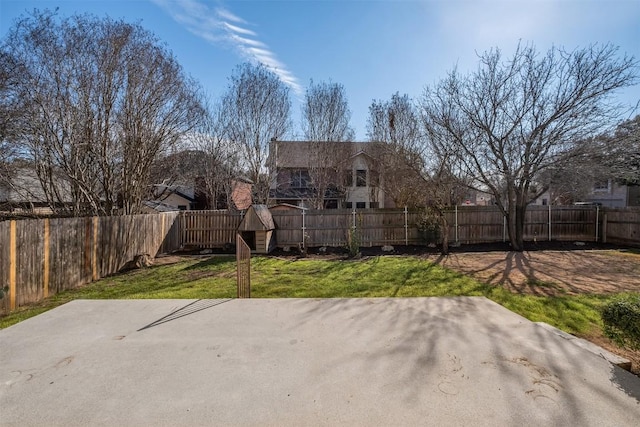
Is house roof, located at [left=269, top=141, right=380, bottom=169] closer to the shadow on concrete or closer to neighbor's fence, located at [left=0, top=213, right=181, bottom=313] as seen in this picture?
neighbor's fence, located at [left=0, top=213, right=181, bottom=313]

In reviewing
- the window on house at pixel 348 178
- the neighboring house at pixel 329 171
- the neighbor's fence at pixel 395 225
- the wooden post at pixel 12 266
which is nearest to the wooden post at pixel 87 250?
the wooden post at pixel 12 266

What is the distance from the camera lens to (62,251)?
22.5ft

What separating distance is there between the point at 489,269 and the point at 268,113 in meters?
12.1

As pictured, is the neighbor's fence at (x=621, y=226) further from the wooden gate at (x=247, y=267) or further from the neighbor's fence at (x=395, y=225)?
the wooden gate at (x=247, y=267)

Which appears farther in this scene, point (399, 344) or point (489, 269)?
point (489, 269)

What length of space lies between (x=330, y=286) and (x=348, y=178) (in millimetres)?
13800

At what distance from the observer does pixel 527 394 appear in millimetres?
2537

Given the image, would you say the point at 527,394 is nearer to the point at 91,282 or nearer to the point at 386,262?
the point at 386,262

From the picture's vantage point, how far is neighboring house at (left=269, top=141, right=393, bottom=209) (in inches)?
699

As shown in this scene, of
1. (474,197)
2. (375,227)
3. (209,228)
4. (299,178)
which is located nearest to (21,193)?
(209,228)

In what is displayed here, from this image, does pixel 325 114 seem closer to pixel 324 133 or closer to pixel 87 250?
pixel 324 133

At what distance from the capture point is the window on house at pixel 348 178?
19.3m

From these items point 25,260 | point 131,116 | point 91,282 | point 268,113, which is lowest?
point 91,282

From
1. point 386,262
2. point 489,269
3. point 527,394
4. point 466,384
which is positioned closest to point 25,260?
point 466,384
